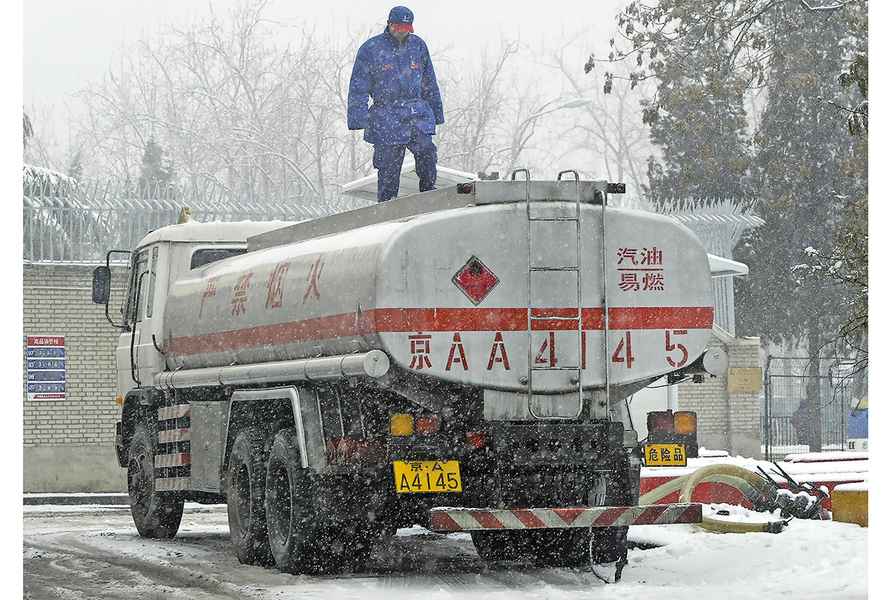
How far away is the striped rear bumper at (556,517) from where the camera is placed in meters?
10.9

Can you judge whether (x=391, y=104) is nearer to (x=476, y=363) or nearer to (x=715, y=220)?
(x=476, y=363)

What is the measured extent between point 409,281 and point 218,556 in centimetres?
420

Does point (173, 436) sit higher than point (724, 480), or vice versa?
point (173, 436)

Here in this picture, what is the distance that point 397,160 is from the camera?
49.1ft

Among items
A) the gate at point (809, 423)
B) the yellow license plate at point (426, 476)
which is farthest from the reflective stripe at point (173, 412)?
the gate at point (809, 423)

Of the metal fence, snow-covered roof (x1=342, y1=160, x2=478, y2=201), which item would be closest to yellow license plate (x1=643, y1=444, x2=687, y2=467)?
snow-covered roof (x1=342, y1=160, x2=478, y2=201)

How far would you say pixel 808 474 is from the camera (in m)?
16.3

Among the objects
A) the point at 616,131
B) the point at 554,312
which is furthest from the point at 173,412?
the point at 616,131

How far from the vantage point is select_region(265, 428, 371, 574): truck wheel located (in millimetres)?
11750

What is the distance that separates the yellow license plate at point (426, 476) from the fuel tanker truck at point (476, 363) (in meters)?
0.01

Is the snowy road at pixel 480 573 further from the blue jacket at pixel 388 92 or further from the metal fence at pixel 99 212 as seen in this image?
the metal fence at pixel 99 212

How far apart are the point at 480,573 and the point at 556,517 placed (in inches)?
54.2

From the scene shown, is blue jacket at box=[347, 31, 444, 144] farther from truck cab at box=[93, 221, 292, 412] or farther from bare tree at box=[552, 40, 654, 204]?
bare tree at box=[552, 40, 654, 204]

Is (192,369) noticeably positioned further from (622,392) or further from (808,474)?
(808,474)
